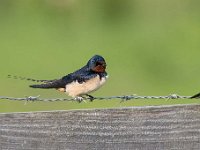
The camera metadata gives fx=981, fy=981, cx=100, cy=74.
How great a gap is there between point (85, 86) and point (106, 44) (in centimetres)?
771

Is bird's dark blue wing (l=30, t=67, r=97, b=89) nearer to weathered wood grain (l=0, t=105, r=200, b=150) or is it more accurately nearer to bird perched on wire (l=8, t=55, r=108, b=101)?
bird perched on wire (l=8, t=55, r=108, b=101)

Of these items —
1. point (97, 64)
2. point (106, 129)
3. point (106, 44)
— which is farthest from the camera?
point (106, 44)

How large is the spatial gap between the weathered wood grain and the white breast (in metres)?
0.86

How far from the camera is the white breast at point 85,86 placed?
15.8 feet

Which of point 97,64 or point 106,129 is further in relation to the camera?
point 97,64

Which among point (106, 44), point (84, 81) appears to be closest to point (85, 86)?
point (84, 81)

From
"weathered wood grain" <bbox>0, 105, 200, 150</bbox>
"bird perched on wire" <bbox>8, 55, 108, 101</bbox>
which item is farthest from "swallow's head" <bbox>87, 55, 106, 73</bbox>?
"weathered wood grain" <bbox>0, 105, 200, 150</bbox>

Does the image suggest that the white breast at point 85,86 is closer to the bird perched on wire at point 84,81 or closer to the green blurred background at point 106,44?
the bird perched on wire at point 84,81

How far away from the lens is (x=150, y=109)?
3.88 m

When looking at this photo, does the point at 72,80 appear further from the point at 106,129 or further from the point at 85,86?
the point at 106,129

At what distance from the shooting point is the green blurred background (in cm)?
1052

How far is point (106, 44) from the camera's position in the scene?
12547mm

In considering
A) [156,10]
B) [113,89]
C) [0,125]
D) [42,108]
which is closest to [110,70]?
[113,89]

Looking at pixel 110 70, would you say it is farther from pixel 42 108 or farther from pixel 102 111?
pixel 102 111
